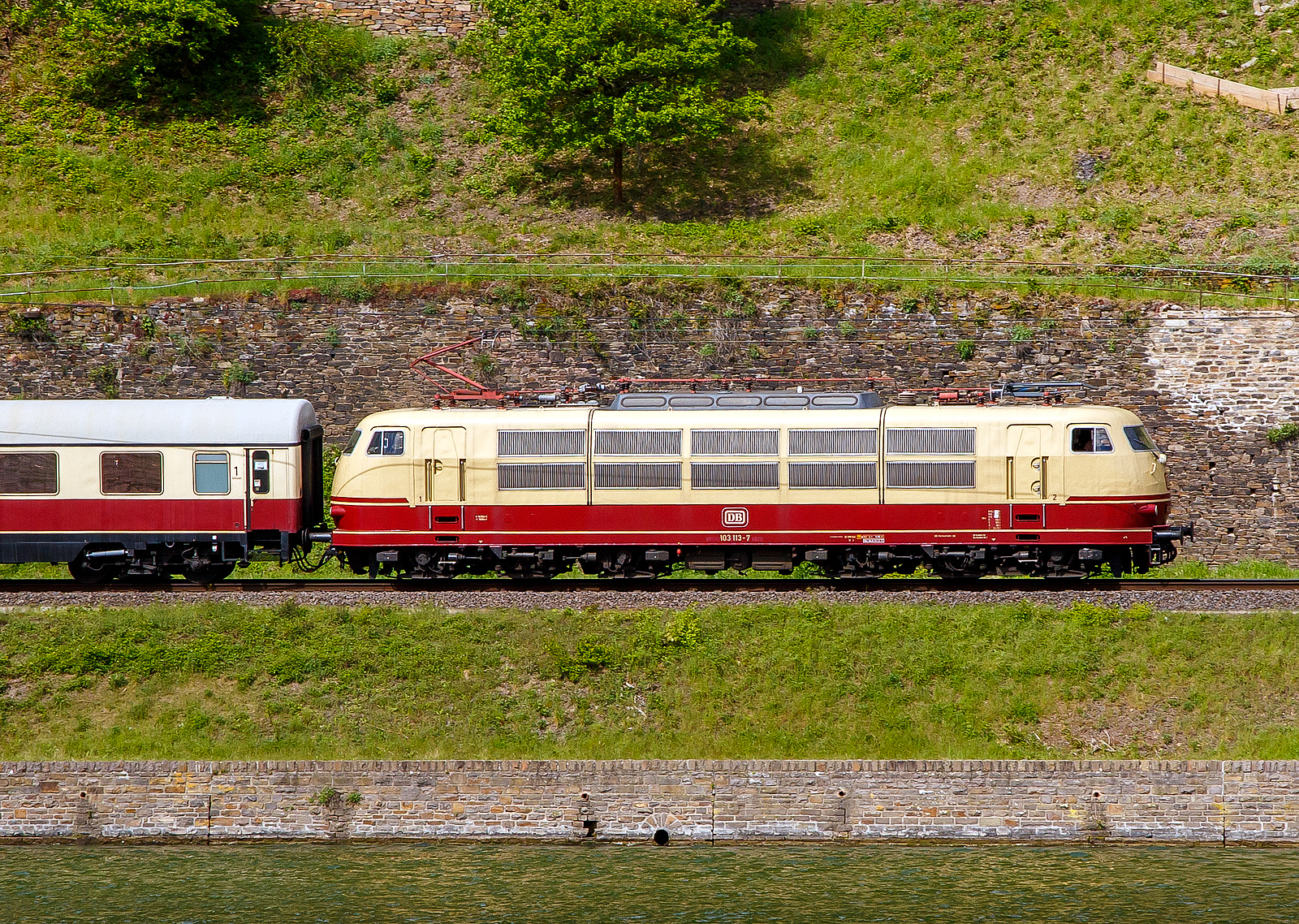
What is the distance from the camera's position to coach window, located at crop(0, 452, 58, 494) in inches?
963

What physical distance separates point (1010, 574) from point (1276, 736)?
6.83 m

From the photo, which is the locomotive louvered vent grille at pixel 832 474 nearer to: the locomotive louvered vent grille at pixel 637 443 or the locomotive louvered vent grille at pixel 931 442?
the locomotive louvered vent grille at pixel 931 442

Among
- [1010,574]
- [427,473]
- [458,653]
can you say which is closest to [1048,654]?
[1010,574]

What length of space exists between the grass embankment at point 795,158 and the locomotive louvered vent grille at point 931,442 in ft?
46.2

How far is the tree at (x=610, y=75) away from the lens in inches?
1506

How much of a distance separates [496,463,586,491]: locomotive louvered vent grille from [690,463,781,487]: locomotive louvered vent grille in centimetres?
209

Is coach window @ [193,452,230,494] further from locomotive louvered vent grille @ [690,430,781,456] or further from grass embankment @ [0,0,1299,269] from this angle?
grass embankment @ [0,0,1299,269]

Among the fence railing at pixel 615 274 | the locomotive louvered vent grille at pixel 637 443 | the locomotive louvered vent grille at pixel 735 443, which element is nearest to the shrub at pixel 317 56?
the fence railing at pixel 615 274

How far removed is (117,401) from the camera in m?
25.0

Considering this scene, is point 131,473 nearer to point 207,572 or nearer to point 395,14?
point 207,572

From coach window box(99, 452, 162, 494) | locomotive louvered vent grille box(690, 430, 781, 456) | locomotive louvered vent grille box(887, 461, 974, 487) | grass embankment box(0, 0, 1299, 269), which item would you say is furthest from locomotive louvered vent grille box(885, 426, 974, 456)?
grass embankment box(0, 0, 1299, 269)

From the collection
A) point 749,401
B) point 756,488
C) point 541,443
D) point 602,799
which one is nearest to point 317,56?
point 541,443

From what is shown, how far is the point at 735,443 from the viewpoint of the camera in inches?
945

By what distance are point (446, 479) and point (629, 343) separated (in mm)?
9161
